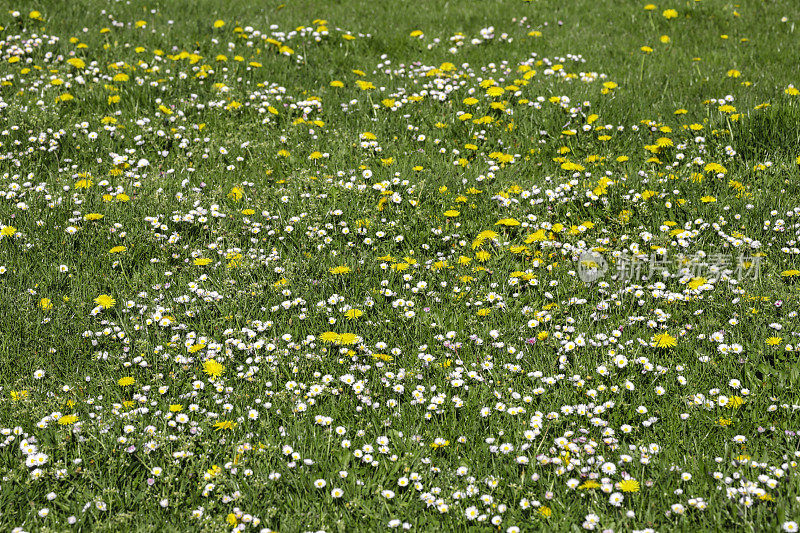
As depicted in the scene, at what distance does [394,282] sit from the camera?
445cm

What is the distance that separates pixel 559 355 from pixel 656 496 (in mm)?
989

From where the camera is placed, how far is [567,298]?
Answer: 4.24 metres

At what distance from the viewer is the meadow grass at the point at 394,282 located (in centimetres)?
297

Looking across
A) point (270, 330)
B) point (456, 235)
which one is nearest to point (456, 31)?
point (456, 235)
